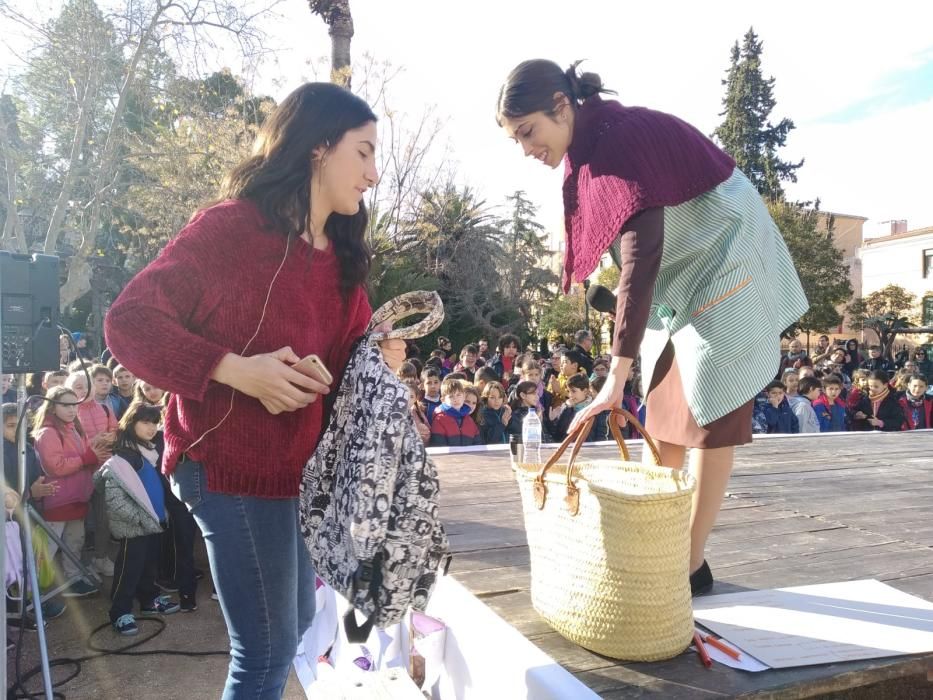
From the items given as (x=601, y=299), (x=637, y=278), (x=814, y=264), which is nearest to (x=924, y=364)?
(x=814, y=264)

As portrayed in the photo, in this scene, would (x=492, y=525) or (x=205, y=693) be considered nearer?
(x=492, y=525)

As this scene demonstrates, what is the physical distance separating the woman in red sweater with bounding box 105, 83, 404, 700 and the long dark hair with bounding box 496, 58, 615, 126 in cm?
58

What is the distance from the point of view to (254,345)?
139 cm

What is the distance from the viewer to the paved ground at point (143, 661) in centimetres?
328

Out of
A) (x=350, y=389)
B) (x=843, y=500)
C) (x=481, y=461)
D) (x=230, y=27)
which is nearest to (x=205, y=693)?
(x=481, y=461)

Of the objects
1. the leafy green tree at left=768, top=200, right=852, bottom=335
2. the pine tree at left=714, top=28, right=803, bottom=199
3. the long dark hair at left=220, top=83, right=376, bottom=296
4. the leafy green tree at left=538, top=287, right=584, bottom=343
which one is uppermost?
the pine tree at left=714, top=28, right=803, bottom=199

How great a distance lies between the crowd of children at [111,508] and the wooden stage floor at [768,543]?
1.73 m

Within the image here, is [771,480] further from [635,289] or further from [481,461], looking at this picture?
[635,289]

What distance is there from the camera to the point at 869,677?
5.72ft

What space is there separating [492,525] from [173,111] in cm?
1136

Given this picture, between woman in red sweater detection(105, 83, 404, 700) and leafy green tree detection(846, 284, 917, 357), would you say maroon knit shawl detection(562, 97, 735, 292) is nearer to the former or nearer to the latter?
woman in red sweater detection(105, 83, 404, 700)

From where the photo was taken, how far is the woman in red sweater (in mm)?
1291

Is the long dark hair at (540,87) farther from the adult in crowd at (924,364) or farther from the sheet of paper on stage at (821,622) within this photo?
the adult in crowd at (924,364)

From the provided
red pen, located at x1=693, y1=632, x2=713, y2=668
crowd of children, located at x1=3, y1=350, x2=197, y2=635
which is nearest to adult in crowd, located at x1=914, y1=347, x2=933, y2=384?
crowd of children, located at x1=3, y1=350, x2=197, y2=635
